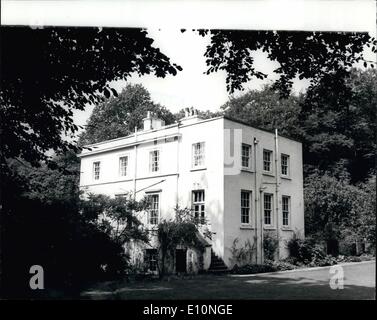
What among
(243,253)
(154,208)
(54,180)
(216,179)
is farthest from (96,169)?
(243,253)

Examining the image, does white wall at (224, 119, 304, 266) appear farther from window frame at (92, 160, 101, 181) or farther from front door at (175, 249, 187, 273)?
window frame at (92, 160, 101, 181)

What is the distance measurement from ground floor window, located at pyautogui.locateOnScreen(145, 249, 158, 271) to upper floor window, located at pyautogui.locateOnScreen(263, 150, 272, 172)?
2209 millimetres

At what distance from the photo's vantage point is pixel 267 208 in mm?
6574

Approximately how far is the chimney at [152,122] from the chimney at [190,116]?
1.38 ft

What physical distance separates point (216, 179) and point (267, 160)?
0.88m

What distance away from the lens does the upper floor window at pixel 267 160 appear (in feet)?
20.8

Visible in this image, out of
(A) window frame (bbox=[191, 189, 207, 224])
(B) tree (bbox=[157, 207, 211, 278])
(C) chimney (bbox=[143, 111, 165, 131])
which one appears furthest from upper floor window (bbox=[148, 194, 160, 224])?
(C) chimney (bbox=[143, 111, 165, 131])

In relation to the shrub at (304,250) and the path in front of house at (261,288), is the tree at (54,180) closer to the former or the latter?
the path in front of house at (261,288)

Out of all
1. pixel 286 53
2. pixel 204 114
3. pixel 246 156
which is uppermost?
pixel 286 53

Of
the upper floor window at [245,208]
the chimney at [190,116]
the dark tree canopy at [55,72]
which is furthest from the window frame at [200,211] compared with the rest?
the dark tree canopy at [55,72]

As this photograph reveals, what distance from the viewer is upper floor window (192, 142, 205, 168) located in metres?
6.59

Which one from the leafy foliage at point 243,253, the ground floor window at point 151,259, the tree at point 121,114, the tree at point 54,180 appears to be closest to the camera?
the tree at point 54,180

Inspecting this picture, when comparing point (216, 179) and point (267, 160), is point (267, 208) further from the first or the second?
point (216, 179)

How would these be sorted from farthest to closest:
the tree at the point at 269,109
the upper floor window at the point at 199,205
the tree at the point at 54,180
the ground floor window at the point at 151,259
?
1. the upper floor window at the point at 199,205
2. the ground floor window at the point at 151,259
3. the tree at the point at 269,109
4. the tree at the point at 54,180
